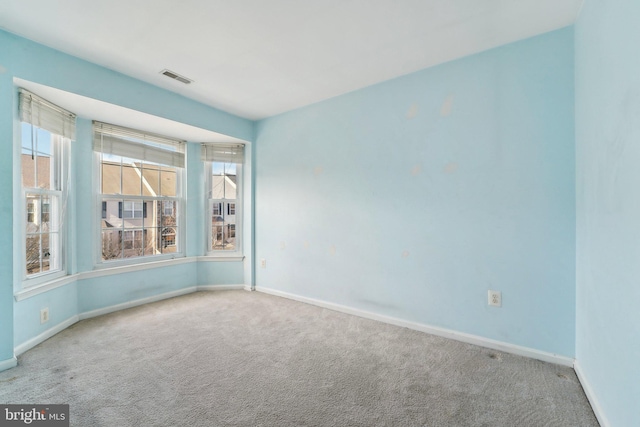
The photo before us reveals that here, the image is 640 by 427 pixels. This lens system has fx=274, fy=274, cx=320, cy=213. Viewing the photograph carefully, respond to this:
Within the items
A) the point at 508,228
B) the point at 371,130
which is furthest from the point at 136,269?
the point at 508,228

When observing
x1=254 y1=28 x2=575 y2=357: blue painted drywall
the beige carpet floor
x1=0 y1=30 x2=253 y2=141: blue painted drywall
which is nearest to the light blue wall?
x1=0 y1=30 x2=253 y2=141: blue painted drywall

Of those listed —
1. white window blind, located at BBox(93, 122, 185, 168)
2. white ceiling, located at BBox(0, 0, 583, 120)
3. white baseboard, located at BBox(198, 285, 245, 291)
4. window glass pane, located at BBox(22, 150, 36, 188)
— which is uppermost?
white ceiling, located at BBox(0, 0, 583, 120)

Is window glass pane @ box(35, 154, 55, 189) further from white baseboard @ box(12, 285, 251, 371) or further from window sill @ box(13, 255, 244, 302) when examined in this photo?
white baseboard @ box(12, 285, 251, 371)

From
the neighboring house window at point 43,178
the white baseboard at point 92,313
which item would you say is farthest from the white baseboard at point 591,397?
the neighboring house window at point 43,178

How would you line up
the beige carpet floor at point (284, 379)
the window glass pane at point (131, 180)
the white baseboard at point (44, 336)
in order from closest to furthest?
the beige carpet floor at point (284, 379) → the white baseboard at point (44, 336) → the window glass pane at point (131, 180)

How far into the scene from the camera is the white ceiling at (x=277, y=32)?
1.82m

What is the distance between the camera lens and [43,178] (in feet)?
8.54

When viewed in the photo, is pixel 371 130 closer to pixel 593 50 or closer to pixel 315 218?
pixel 315 218

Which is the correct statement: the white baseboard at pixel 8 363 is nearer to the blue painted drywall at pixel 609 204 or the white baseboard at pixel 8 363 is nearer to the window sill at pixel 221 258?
the window sill at pixel 221 258

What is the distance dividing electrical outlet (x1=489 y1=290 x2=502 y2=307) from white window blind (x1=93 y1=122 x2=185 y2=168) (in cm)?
399

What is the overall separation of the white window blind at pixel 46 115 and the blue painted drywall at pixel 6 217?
24 cm

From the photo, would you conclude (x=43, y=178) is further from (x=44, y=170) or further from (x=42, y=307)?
(x=42, y=307)

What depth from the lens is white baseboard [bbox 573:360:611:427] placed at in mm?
1454

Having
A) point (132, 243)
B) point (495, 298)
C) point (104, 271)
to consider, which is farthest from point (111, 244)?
point (495, 298)
